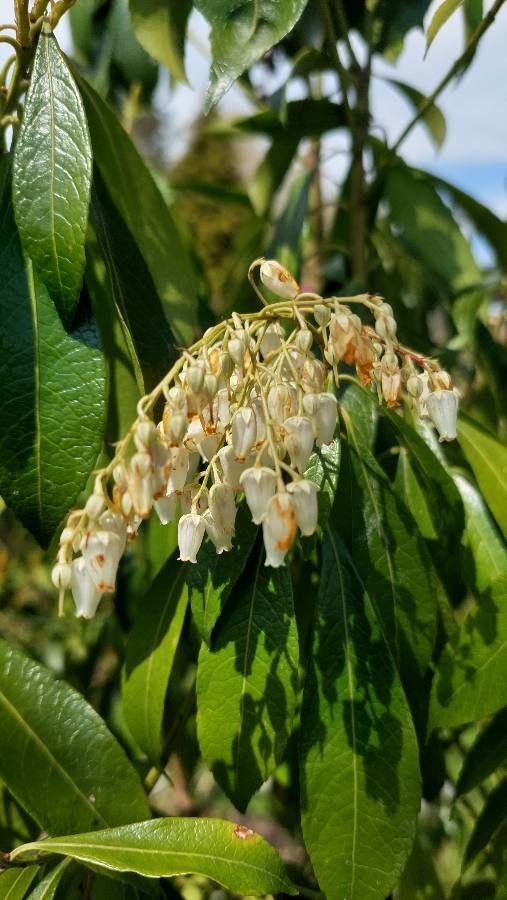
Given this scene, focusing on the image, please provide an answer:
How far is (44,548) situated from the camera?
84 cm

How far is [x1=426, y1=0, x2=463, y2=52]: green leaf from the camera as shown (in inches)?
40.1

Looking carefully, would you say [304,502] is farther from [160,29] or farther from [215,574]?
[160,29]

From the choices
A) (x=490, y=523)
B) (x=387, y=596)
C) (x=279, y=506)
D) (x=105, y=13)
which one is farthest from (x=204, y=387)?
(x=105, y=13)

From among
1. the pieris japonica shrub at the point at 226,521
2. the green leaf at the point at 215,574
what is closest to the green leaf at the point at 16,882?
the pieris japonica shrub at the point at 226,521

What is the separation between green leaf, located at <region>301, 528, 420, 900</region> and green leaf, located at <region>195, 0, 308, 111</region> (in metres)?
0.49

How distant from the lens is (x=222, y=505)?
0.78 metres

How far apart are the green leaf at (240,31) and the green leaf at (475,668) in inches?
21.0

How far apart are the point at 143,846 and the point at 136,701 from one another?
0.22 meters

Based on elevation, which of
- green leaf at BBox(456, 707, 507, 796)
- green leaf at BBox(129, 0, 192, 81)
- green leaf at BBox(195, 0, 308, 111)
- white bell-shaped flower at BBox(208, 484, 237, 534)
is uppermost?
green leaf at BBox(129, 0, 192, 81)

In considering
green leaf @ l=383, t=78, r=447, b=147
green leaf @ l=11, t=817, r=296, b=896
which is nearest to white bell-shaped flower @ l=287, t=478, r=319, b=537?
green leaf @ l=11, t=817, r=296, b=896

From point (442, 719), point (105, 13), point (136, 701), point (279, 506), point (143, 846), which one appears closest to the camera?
point (279, 506)

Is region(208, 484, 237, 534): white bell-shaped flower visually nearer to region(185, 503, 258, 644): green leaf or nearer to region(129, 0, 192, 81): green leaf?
region(185, 503, 258, 644): green leaf

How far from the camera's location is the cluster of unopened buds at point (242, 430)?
2.29ft

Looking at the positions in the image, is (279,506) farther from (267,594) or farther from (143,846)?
(143,846)
